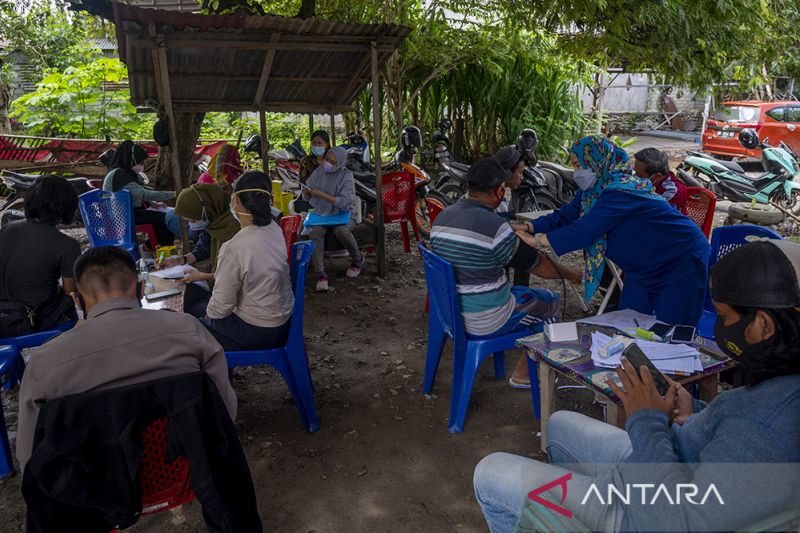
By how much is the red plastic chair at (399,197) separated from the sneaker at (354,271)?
0.74 m

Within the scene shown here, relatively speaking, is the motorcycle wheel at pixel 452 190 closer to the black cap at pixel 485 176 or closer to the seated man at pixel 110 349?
the black cap at pixel 485 176

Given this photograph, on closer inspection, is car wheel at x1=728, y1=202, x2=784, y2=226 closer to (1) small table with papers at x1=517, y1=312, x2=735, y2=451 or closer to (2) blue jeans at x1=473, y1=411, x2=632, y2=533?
(1) small table with papers at x1=517, y1=312, x2=735, y2=451

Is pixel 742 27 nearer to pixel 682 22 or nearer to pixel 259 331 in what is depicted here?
pixel 682 22

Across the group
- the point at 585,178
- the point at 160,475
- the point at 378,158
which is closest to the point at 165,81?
the point at 378,158

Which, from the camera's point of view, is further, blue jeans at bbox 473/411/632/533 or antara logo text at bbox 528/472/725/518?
blue jeans at bbox 473/411/632/533

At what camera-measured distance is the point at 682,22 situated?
556 cm

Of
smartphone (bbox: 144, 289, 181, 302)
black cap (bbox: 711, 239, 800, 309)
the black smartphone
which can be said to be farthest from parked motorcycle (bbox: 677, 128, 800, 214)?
black cap (bbox: 711, 239, 800, 309)

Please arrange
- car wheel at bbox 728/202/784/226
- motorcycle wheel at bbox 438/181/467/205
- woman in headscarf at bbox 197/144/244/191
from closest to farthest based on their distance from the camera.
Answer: woman in headscarf at bbox 197/144/244/191 → car wheel at bbox 728/202/784/226 → motorcycle wheel at bbox 438/181/467/205

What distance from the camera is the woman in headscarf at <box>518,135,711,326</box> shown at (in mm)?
3453

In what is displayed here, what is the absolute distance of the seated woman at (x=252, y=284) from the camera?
3.34 meters

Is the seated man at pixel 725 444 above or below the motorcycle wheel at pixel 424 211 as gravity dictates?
above

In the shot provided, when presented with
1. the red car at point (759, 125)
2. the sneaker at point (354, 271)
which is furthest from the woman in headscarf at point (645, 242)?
the red car at point (759, 125)

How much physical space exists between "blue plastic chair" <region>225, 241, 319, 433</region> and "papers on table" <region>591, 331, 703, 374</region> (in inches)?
62.5

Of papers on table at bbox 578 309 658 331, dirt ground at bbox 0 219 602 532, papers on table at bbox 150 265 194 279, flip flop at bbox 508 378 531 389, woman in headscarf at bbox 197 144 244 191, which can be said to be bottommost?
dirt ground at bbox 0 219 602 532
